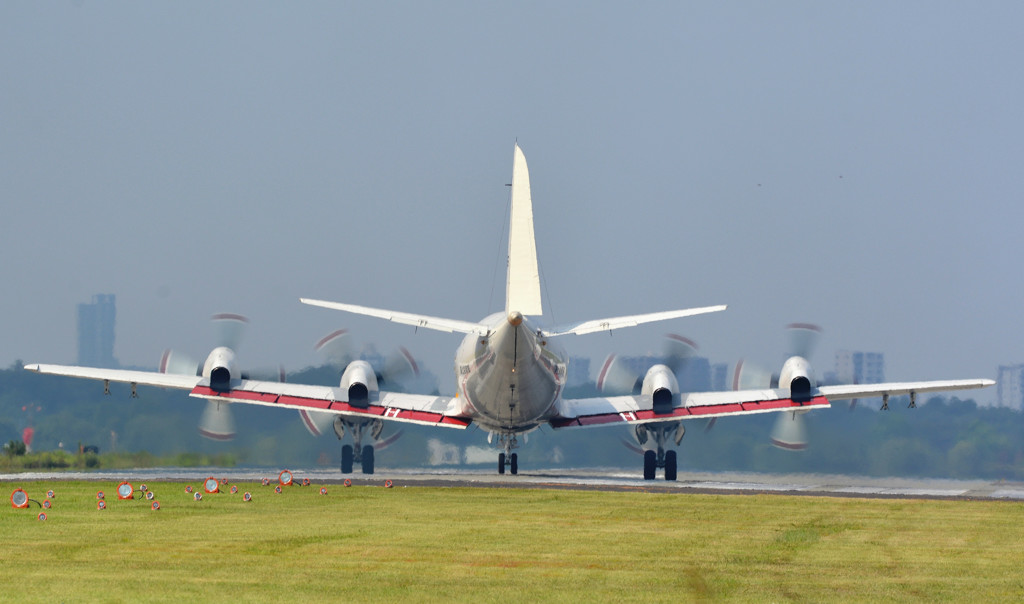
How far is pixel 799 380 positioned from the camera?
149 feet

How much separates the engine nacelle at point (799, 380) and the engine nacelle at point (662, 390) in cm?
401

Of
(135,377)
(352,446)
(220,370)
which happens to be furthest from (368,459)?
(135,377)

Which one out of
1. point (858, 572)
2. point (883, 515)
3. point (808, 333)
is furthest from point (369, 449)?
point (858, 572)

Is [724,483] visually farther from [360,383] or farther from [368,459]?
[368,459]

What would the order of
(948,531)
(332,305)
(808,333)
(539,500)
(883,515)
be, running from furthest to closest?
(808,333) < (332,305) < (539,500) < (883,515) < (948,531)

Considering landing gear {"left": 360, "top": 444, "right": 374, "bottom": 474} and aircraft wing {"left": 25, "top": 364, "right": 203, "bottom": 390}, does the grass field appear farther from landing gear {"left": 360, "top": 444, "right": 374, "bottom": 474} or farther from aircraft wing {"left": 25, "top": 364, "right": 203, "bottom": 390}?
landing gear {"left": 360, "top": 444, "right": 374, "bottom": 474}

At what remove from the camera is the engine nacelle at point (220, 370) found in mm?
47562

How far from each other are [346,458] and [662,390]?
1294 centimetres

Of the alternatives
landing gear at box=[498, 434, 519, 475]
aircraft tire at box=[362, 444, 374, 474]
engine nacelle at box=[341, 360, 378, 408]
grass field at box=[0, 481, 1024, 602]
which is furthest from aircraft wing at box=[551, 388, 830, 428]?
grass field at box=[0, 481, 1024, 602]

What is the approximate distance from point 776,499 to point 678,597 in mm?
18489

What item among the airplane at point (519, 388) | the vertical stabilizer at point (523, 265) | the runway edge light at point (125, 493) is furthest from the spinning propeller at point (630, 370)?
the runway edge light at point (125, 493)

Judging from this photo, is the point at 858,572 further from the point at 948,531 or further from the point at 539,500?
the point at 539,500

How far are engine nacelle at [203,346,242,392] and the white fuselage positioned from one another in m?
9.03

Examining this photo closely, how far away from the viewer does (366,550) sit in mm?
19312
